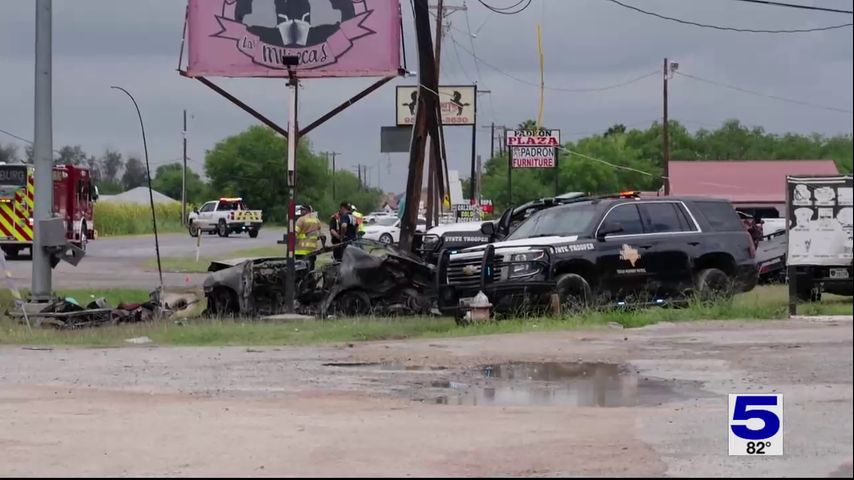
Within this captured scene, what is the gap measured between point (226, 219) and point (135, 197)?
23993 mm

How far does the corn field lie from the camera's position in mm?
69062

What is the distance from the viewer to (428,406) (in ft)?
31.1

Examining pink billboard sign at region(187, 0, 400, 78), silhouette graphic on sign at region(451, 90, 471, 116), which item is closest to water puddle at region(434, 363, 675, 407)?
pink billboard sign at region(187, 0, 400, 78)

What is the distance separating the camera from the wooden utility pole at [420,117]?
68.0ft

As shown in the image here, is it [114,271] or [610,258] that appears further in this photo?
[114,271]

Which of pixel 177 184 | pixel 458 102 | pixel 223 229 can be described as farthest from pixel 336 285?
pixel 177 184

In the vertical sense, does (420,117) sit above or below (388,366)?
above

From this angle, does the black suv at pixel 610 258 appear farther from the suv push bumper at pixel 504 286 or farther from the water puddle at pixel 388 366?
the water puddle at pixel 388 366

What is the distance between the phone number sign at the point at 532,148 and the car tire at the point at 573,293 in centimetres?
2968

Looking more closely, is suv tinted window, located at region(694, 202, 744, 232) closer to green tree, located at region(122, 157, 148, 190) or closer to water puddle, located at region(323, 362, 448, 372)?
water puddle, located at region(323, 362, 448, 372)

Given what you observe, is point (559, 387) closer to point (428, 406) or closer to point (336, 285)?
point (428, 406)

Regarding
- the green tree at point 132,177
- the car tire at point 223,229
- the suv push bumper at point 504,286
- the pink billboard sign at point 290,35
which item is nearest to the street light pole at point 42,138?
the pink billboard sign at point 290,35

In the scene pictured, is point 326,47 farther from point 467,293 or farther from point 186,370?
point 186,370

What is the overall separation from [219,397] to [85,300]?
11.7 metres
